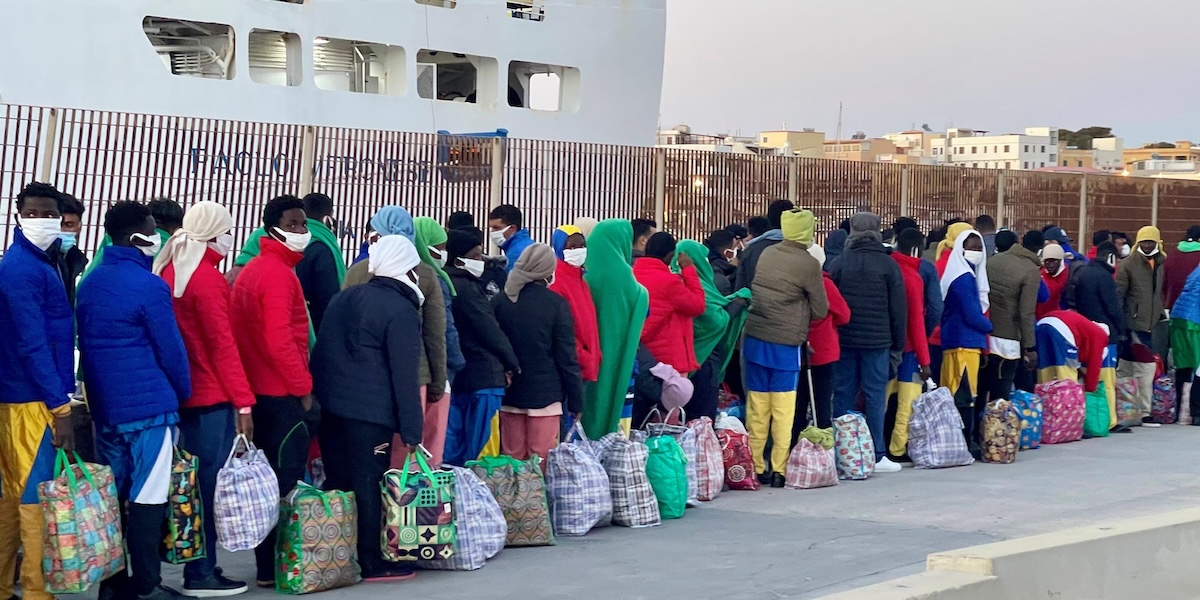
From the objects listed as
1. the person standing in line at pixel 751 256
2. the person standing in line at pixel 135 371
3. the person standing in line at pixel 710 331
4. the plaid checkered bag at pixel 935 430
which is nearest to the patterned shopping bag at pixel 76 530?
the person standing in line at pixel 135 371

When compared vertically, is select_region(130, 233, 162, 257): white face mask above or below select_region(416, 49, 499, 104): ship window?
below

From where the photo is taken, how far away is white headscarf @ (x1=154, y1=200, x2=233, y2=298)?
6.46m

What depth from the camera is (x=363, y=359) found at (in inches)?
264

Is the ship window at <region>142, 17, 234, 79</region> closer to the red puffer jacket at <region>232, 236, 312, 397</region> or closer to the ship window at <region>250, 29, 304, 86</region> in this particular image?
the ship window at <region>250, 29, 304, 86</region>

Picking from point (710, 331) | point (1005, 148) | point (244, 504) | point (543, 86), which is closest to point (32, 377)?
point (244, 504)

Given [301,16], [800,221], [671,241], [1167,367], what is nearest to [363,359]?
[671,241]

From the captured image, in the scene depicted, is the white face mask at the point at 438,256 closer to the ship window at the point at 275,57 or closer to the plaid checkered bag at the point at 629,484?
the plaid checkered bag at the point at 629,484

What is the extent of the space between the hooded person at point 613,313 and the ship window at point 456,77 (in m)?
11.8

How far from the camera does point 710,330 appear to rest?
9445mm

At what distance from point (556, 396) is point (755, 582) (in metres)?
1.64

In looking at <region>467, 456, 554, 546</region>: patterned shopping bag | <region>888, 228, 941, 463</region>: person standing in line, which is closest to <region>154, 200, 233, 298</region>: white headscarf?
<region>467, 456, 554, 546</region>: patterned shopping bag

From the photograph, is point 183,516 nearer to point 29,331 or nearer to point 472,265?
point 29,331

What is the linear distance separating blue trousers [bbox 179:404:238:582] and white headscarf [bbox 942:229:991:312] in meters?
6.12

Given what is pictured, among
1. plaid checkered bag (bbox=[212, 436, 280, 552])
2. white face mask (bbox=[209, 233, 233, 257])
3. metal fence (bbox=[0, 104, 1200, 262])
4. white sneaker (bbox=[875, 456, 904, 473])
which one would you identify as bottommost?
white sneaker (bbox=[875, 456, 904, 473])
